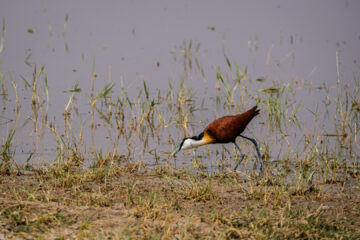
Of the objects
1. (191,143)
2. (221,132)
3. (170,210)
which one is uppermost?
(221,132)

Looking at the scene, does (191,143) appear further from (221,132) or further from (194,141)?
(221,132)

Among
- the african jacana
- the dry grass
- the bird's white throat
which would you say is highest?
the african jacana

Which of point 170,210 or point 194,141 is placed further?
point 194,141

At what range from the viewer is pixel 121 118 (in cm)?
725

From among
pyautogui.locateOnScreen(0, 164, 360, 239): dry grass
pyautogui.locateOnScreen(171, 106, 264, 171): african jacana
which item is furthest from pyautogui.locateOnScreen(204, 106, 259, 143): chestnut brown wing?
pyautogui.locateOnScreen(0, 164, 360, 239): dry grass

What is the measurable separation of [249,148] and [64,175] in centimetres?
241

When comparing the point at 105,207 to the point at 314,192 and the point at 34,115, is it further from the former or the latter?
the point at 34,115

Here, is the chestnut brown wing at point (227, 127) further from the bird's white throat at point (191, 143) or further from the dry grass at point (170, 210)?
the dry grass at point (170, 210)

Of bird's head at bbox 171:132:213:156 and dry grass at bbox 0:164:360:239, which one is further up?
bird's head at bbox 171:132:213:156

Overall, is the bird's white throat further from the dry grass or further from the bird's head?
the dry grass

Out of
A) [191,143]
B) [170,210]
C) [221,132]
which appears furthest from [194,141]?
[170,210]

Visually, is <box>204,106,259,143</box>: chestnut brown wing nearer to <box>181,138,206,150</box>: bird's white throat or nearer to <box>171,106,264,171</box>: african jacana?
<box>171,106,264,171</box>: african jacana

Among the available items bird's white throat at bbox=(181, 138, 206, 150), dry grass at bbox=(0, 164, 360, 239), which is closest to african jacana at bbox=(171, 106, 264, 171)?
bird's white throat at bbox=(181, 138, 206, 150)

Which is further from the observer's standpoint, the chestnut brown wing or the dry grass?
the chestnut brown wing
